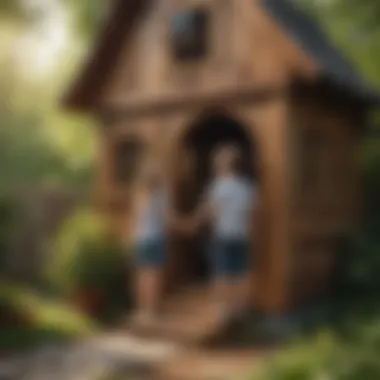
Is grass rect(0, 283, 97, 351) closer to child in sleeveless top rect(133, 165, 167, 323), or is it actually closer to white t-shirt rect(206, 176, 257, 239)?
child in sleeveless top rect(133, 165, 167, 323)

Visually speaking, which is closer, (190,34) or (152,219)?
(152,219)

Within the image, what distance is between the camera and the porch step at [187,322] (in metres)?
5.23

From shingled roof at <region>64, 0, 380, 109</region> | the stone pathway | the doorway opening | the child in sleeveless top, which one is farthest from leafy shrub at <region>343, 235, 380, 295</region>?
the stone pathway

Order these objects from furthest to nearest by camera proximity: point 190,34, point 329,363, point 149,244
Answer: point 190,34
point 149,244
point 329,363

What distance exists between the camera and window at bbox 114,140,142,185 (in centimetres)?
646

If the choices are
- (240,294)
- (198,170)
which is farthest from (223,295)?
(198,170)

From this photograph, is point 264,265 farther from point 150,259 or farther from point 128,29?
point 128,29

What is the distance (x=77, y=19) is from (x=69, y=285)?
1.98m

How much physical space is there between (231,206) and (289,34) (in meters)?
1.10

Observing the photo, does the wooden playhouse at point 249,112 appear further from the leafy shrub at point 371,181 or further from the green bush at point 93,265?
the green bush at point 93,265

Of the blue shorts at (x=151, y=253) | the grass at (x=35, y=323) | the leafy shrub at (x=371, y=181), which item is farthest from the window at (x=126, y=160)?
the leafy shrub at (x=371, y=181)

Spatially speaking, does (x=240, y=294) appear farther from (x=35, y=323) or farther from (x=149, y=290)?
(x=35, y=323)

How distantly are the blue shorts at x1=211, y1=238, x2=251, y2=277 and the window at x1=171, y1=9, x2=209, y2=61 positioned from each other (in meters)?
1.32

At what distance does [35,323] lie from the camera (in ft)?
18.4
